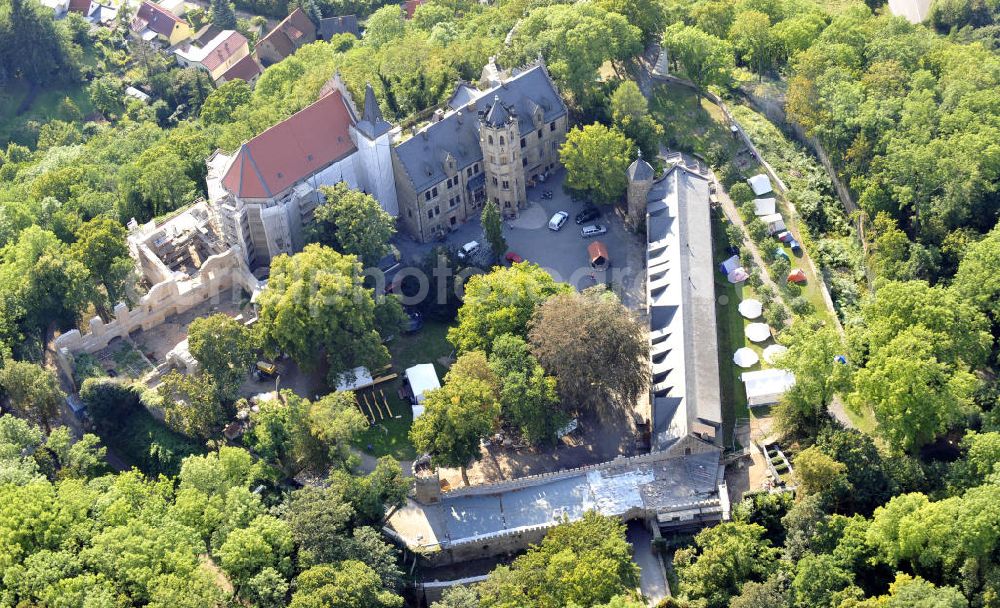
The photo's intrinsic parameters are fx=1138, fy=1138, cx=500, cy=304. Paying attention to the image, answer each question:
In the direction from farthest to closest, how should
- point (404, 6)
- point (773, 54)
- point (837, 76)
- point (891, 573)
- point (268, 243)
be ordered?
point (404, 6) → point (773, 54) → point (837, 76) → point (268, 243) → point (891, 573)

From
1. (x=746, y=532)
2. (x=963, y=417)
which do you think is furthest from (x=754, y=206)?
(x=746, y=532)

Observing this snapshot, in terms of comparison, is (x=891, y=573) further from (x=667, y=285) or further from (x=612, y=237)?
(x=612, y=237)

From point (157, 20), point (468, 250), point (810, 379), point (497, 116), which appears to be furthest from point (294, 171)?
point (157, 20)

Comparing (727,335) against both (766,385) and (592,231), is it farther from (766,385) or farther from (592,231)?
(592,231)

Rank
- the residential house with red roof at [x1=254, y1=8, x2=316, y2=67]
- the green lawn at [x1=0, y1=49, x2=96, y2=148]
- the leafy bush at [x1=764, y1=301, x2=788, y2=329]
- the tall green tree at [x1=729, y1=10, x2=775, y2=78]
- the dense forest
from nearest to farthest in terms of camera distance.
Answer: the dense forest < the leafy bush at [x1=764, y1=301, x2=788, y2=329] < the tall green tree at [x1=729, y1=10, x2=775, y2=78] < the green lawn at [x1=0, y1=49, x2=96, y2=148] < the residential house with red roof at [x1=254, y1=8, x2=316, y2=67]

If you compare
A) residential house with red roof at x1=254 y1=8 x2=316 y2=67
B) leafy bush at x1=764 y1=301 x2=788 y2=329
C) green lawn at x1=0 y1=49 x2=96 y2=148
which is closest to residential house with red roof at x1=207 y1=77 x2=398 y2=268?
leafy bush at x1=764 y1=301 x2=788 y2=329

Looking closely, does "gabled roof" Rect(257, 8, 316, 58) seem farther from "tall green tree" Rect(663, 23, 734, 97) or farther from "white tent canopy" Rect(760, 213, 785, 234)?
"white tent canopy" Rect(760, 213, 785, 234)
